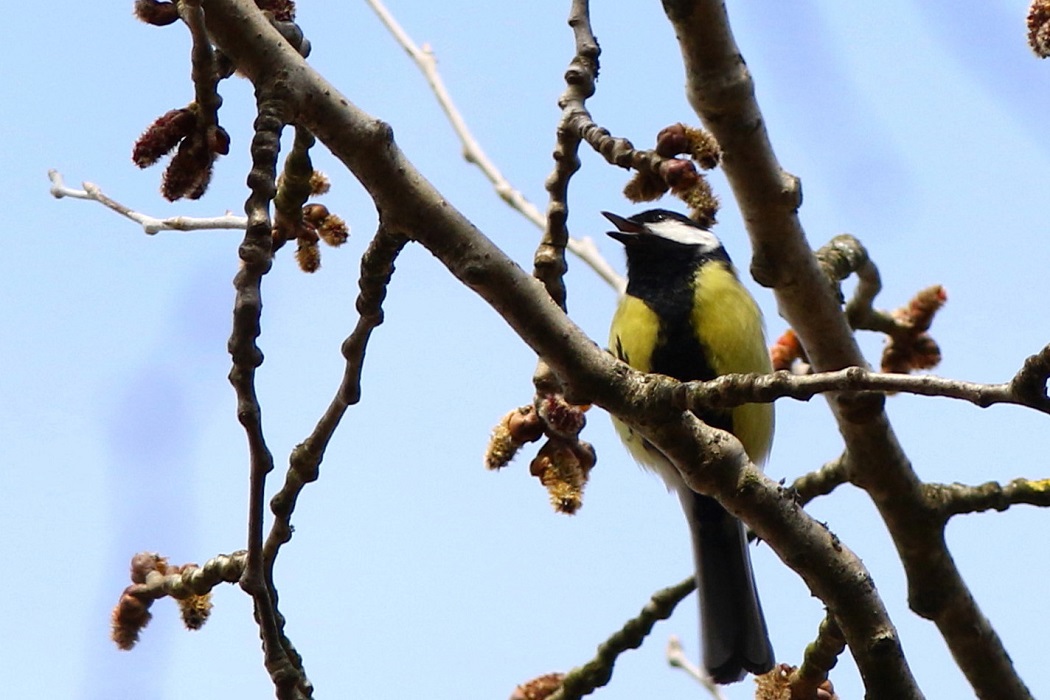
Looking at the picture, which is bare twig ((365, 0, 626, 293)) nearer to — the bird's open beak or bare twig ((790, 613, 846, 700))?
the bird's open beak

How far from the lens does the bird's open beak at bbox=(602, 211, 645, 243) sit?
4367 mm

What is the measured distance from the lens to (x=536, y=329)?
199 cm

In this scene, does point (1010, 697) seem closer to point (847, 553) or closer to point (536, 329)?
point (847, 553)

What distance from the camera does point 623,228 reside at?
446 centimetres

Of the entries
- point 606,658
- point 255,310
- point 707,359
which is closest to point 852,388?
point 255,310

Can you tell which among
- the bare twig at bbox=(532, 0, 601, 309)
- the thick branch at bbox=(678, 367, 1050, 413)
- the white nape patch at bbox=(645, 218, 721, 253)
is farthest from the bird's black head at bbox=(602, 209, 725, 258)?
the thick branch at bbox=(678, 367, 1050, 413)

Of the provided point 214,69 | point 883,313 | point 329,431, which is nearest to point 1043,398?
point 329,431

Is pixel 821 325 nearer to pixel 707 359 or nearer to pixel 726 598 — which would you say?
pixel 707 359

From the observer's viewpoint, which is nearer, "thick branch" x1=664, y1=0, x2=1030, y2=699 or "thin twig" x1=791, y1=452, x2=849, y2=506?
"thick branch" x1=664, y1=0, x2=1030, y2=699

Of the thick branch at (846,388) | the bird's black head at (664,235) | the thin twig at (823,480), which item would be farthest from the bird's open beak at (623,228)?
the thick branch at (846,388)

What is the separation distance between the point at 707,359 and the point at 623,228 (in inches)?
32.4

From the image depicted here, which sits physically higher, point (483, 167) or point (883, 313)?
point (483, 167)

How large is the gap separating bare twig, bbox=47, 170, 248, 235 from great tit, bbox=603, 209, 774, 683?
4.43ft

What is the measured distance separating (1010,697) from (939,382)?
152cm
